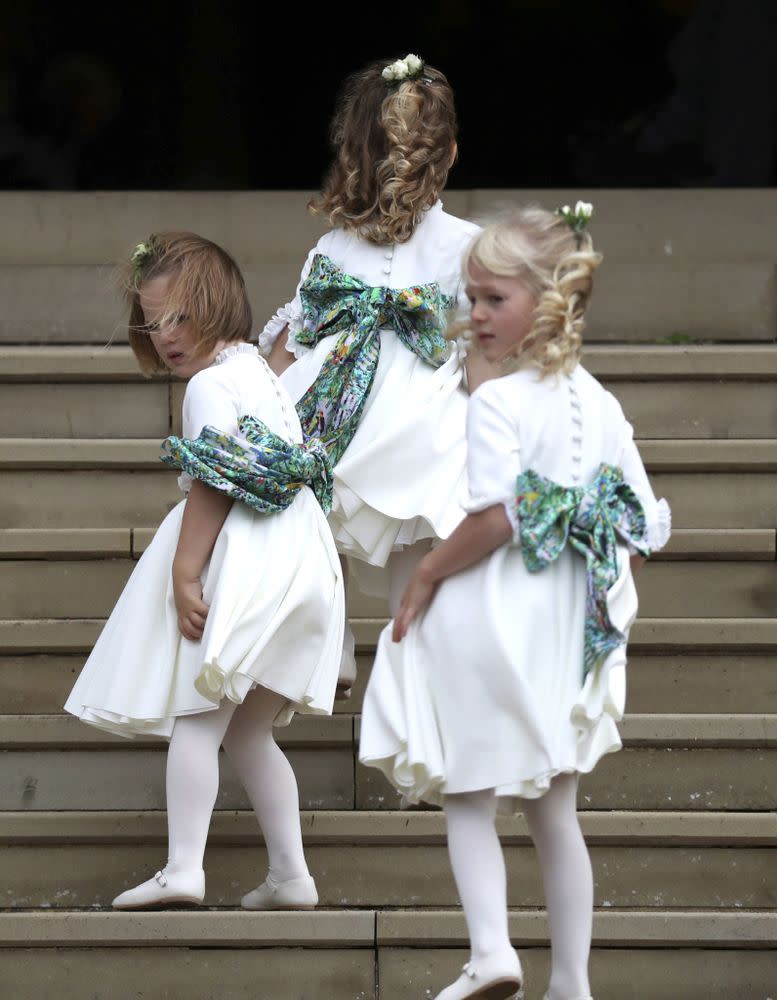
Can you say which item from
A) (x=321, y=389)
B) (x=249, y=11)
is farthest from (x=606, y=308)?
(x=321, y=389)

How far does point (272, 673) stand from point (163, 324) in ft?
2.69

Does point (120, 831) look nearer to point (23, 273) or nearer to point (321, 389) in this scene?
point (321, 389)

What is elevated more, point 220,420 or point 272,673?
point 220,420

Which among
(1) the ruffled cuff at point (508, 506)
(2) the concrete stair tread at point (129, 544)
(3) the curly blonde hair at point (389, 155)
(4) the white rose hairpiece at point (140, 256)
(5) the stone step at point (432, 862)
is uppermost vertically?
(3) the curly blonde hair at point (389, 155)

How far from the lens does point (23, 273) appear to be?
22.9ft

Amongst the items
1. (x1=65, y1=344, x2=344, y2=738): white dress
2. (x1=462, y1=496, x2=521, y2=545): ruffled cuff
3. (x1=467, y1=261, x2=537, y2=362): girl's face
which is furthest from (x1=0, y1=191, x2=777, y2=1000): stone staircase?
(x1=467, y1=261, x2=537, y2=362): girl's face

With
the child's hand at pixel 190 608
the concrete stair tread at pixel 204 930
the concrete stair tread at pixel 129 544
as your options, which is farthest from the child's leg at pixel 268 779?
the concrete stair tread at pixel 129 544

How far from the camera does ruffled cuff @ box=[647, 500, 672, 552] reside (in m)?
3.26

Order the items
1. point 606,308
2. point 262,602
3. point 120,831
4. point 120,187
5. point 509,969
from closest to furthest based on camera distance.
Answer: point 509,969
point 262,602
point 120,831
point 606,308
point 120,187

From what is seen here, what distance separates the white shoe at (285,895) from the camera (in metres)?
3.79

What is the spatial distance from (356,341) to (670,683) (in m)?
1.30

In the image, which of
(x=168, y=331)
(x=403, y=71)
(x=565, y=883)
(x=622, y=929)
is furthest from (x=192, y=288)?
(x=622, y=929)

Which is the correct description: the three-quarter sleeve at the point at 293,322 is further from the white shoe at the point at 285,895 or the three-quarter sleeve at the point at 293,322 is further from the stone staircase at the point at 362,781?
the white shoe at the point at 285,895

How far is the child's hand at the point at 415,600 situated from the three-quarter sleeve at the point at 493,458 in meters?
0.17
